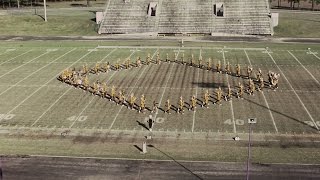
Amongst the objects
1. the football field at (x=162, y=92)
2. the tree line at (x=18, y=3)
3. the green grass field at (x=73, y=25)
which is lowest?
the football field at (x=162, y=92)

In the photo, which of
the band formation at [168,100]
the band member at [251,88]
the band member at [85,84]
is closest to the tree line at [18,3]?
the band formation at [168,100]

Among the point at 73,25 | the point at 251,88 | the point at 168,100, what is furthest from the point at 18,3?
the point at 168,100

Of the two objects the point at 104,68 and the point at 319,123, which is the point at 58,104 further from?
the point at 319,123

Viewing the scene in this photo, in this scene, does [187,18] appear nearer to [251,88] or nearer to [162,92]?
[162,92]

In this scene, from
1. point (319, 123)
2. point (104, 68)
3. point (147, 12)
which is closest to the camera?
point (319, 123)

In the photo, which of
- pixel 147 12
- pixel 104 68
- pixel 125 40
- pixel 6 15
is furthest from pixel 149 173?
pixel 6 15

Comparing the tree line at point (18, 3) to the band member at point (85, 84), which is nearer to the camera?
the band member at point (85, 84)

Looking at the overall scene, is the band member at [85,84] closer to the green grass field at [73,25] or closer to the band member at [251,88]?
the band member at [251,88]
